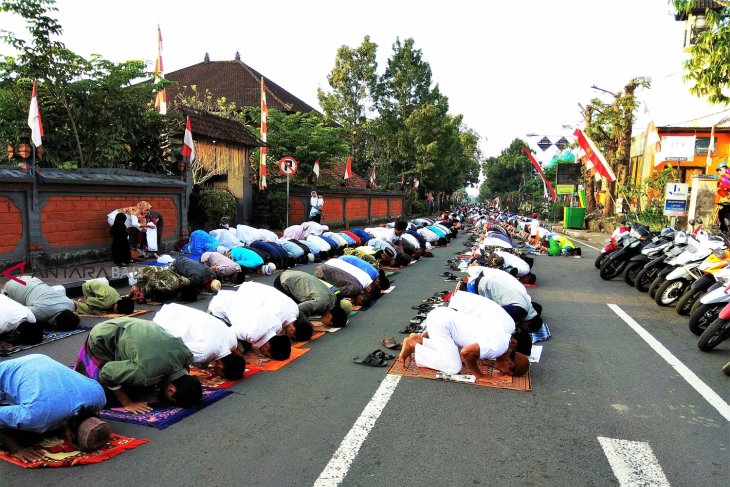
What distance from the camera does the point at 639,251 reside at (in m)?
10.8

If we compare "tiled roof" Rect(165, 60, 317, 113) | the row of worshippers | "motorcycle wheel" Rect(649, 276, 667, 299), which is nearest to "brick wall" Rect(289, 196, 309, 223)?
"tiled roof" Rect(165, 60, 317, 113)

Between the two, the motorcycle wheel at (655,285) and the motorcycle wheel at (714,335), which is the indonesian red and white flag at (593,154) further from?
the motorcycle wheel at (714,335)

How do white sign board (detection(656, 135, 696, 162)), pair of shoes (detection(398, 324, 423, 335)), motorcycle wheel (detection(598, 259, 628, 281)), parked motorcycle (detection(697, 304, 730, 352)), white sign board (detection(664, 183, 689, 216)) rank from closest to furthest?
parked motorcycle (detection(697, 304, 730, 352)) < pair of shoes (detection(398, 324, 423, 335)) < motorcycle wheel (detection(598, 259, 628, 281)) < white sign board (detection(664, 183, 689, 216)) < white sign board (detection(656, 135, 696, 162))

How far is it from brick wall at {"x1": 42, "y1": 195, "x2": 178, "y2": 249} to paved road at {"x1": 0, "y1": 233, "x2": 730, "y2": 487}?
18.1ft

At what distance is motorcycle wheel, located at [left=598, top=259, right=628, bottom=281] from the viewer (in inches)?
442

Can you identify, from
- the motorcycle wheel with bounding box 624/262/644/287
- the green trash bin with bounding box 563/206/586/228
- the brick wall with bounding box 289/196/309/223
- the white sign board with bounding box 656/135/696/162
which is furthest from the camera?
the green trash bin with bounding box 563/206/586/228

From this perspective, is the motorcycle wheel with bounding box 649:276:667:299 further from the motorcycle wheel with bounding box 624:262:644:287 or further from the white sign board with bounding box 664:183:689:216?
the white sign board with bounding box 664:183:689:216

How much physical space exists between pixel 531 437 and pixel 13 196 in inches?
388

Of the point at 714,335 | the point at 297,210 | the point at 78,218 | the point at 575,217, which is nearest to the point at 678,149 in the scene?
the point at 575,217

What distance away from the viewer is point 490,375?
5031mm

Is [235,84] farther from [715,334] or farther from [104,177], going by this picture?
[715,334]

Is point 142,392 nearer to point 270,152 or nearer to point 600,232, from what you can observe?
point 270,152

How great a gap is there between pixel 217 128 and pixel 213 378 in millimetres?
15527

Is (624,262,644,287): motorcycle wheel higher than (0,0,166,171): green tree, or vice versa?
(0,0,166,171): green tree
